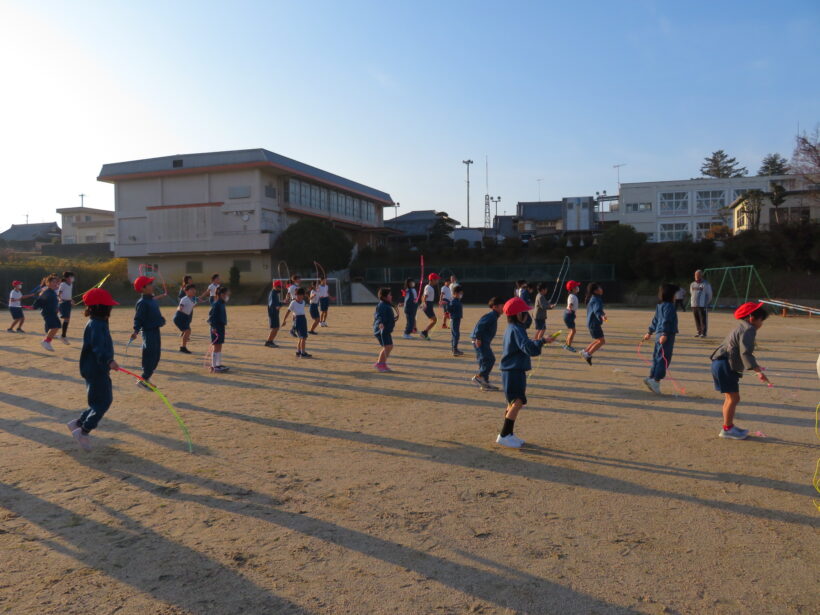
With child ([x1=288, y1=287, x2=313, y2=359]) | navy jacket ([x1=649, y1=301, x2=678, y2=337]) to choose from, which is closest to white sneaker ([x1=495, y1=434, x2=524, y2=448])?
navy jacket ([x1=649, y1=301, x2=678, y2=337])

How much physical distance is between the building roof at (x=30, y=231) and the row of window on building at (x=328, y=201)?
1633 inches

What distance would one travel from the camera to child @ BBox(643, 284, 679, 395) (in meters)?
8.97

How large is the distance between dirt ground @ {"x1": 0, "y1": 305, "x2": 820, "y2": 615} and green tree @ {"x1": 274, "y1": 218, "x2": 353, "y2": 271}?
32.5m

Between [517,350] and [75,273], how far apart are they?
44.0 meters

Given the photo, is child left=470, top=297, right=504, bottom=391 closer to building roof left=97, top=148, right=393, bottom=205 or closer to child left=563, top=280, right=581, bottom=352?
child left=563, top=280, right=581, bottom=352

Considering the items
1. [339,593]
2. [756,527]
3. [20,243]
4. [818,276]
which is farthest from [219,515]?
[20,243]

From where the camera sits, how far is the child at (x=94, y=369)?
628 centimetres

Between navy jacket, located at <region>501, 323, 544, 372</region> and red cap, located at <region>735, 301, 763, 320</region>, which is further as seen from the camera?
red cap, located at <region>735, 301, 763, 320</region>

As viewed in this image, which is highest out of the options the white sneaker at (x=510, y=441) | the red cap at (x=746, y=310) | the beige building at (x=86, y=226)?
the beige building at (x=86, y=226)

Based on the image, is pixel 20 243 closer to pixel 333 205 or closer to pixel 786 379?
pixel 333 205

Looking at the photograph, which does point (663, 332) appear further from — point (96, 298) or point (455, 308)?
point (96, 298)

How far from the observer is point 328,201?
2068 inches

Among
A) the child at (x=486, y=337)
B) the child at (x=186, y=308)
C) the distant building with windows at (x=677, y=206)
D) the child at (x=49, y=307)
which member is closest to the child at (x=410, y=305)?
the child at (x=186, y=308)

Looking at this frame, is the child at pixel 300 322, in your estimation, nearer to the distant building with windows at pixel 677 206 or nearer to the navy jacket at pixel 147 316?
the navy jacket at pixel 147 316
